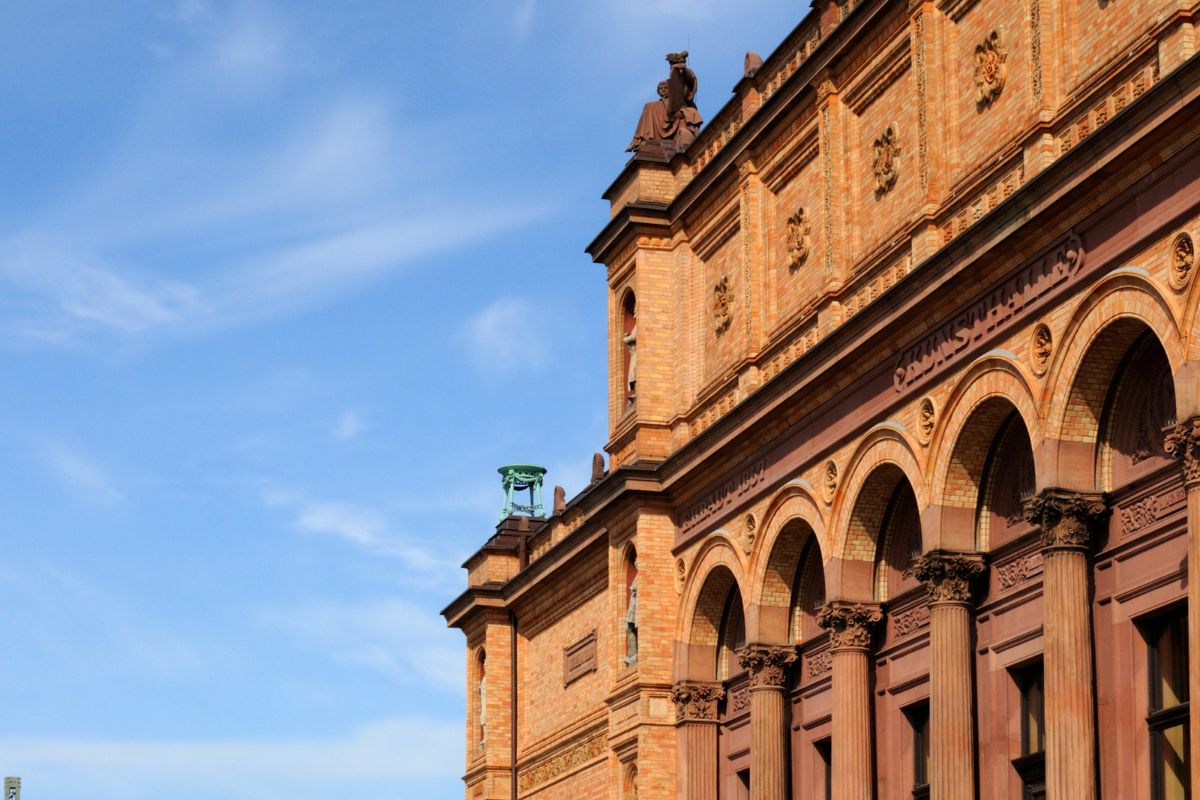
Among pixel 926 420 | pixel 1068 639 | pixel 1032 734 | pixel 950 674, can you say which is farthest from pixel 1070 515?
pixel 926 420

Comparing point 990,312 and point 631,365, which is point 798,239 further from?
point 990,312

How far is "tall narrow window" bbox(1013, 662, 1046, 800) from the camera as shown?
3428 cm

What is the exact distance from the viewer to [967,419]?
1400 inches

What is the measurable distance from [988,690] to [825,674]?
21.0ft

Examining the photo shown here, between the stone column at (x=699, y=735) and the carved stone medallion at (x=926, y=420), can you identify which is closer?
the carved stone medallion at (x=926, y=420)

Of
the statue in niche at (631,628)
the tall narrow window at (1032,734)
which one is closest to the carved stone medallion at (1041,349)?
the tall narrow window at (1032,734)

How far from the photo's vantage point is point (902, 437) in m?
37.7

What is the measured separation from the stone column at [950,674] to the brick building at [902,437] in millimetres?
44

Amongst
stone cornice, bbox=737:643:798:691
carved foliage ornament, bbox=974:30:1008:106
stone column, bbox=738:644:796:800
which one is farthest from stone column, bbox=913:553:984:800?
→ carved foliage ornament, bbox=974:30:1008:106

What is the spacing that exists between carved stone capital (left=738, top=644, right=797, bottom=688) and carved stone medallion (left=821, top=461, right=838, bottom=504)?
365 centimetres

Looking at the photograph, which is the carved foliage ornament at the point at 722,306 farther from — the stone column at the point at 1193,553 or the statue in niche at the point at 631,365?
the stone column at the point at 1193,553

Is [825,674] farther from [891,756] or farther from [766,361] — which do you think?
[766,361]

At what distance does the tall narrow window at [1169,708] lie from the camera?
30922 mm

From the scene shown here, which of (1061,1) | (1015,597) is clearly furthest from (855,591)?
(1061,1)
